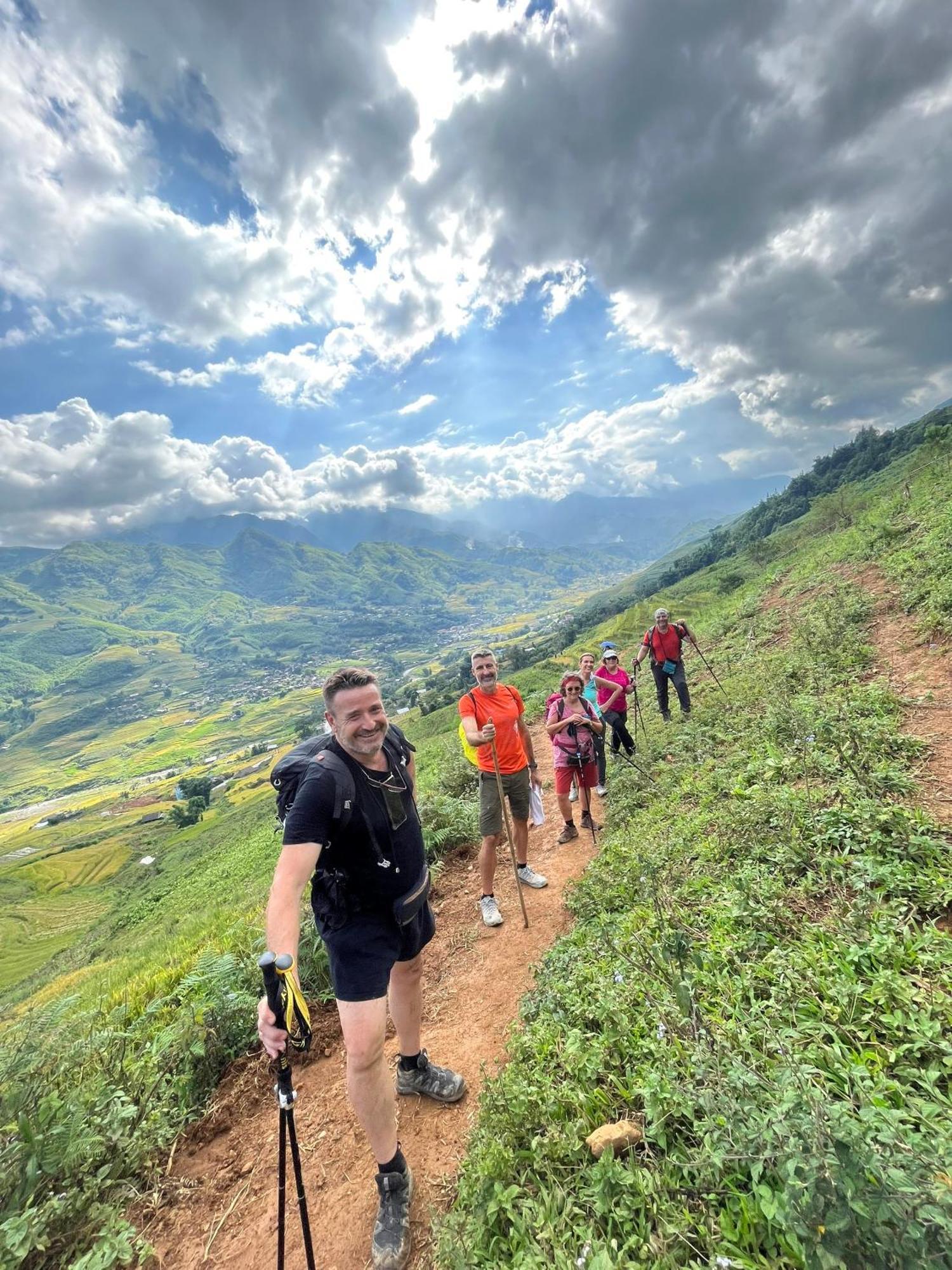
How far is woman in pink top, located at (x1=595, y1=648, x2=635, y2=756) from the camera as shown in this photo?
30.8 feet

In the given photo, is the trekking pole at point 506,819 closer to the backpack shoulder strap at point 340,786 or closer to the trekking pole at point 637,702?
the backpack shoulder strap at point 340,786

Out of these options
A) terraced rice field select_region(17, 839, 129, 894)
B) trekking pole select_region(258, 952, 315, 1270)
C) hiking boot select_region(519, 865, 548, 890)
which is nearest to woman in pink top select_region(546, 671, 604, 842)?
hiking boot select_region(519, 865, 548, 890)

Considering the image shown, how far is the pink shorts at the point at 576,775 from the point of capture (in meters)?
7.85

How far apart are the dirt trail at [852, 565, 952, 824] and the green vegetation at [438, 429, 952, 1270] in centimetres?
20

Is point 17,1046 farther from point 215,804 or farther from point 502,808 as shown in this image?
point 215,804

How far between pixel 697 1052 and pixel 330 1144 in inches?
119

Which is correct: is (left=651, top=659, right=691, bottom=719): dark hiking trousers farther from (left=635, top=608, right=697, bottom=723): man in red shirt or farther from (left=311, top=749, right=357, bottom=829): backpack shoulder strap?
(left=311, top=749, right=357, bottom=829): backpack shoulder strap

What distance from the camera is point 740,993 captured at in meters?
3.17

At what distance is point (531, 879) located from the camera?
275 inches

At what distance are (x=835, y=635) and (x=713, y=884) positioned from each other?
7822mm

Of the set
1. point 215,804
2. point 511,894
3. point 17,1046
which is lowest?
point 215,804

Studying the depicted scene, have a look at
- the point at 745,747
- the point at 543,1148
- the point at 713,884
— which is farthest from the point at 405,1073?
the point at 745,747

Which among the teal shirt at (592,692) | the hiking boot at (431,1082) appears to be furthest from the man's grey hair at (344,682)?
the teal shirt at (592,692)

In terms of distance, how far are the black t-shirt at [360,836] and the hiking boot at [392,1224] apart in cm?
158
